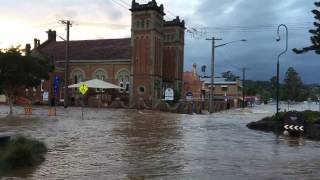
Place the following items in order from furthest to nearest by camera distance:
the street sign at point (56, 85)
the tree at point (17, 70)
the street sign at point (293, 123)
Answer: the street sign at point (56, 85)
the tree at point (17, 70)
the street sign at point (293, 123)

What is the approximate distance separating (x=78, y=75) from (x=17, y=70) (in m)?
47.9

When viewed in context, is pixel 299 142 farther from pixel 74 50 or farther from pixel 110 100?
pixel 74 50

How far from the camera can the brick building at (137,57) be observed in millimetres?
80375

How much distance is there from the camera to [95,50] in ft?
294

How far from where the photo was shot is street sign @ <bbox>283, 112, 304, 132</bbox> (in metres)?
29.4

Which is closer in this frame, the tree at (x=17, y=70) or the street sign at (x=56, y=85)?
the tree at (x=17, y=70)

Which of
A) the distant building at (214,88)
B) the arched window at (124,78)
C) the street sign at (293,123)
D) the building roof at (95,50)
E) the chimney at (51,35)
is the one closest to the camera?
the street sign at (293,123)

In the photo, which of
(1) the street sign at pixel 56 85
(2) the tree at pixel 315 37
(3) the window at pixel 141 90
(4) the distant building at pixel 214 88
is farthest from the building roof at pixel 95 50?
(2) the tree at pixel 315 37

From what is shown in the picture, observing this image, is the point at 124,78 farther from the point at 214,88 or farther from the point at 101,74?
the point at 214,88

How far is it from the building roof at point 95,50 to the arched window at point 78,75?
7.03 ft

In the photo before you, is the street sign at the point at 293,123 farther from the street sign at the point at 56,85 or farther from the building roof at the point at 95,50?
the building roof at the point at 95,50

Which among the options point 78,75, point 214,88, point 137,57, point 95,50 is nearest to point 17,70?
point 137,57

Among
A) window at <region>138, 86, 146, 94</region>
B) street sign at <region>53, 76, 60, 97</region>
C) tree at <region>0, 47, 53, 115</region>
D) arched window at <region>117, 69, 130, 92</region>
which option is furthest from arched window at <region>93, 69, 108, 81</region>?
tree at <region>0, 47, 53, 115</region>

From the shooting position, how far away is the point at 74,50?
302ft
